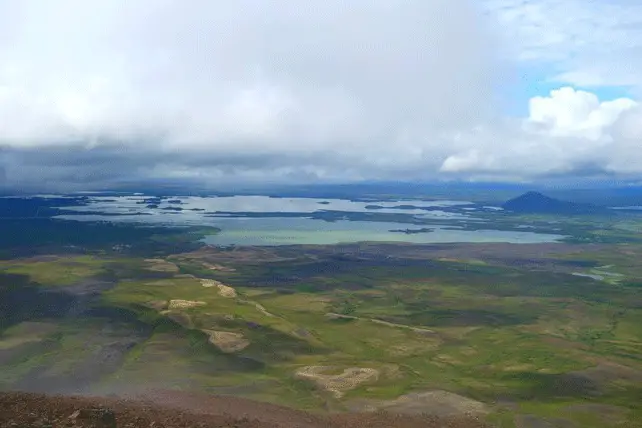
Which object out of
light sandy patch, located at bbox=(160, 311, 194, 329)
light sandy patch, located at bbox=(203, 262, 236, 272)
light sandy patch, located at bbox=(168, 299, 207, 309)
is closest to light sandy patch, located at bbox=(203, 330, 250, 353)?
light sandy patch, located at bbox=(160, 311, 194, 329)

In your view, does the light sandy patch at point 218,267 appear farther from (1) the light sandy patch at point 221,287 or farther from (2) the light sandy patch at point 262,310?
(2) the light sandy patch at point 262,310

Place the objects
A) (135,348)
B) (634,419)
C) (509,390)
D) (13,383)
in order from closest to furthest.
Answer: (634,419), (13,383), (509,390), (135,348)

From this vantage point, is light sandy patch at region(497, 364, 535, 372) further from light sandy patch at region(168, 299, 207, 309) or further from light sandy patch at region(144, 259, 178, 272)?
light sandy patch at region(144, 259, 178, 272)

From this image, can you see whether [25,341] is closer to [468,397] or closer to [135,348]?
[135,348]

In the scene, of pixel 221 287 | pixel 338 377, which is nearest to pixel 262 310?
pixel 221 287

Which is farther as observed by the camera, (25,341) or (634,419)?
(25,341)

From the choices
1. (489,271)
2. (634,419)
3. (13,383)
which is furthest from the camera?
(489,271)

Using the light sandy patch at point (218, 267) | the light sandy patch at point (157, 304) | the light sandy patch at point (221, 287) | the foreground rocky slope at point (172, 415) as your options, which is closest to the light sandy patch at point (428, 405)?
the foreground rocky slope at point (172, 415)

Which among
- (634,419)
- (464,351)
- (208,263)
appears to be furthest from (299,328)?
(208,263)
